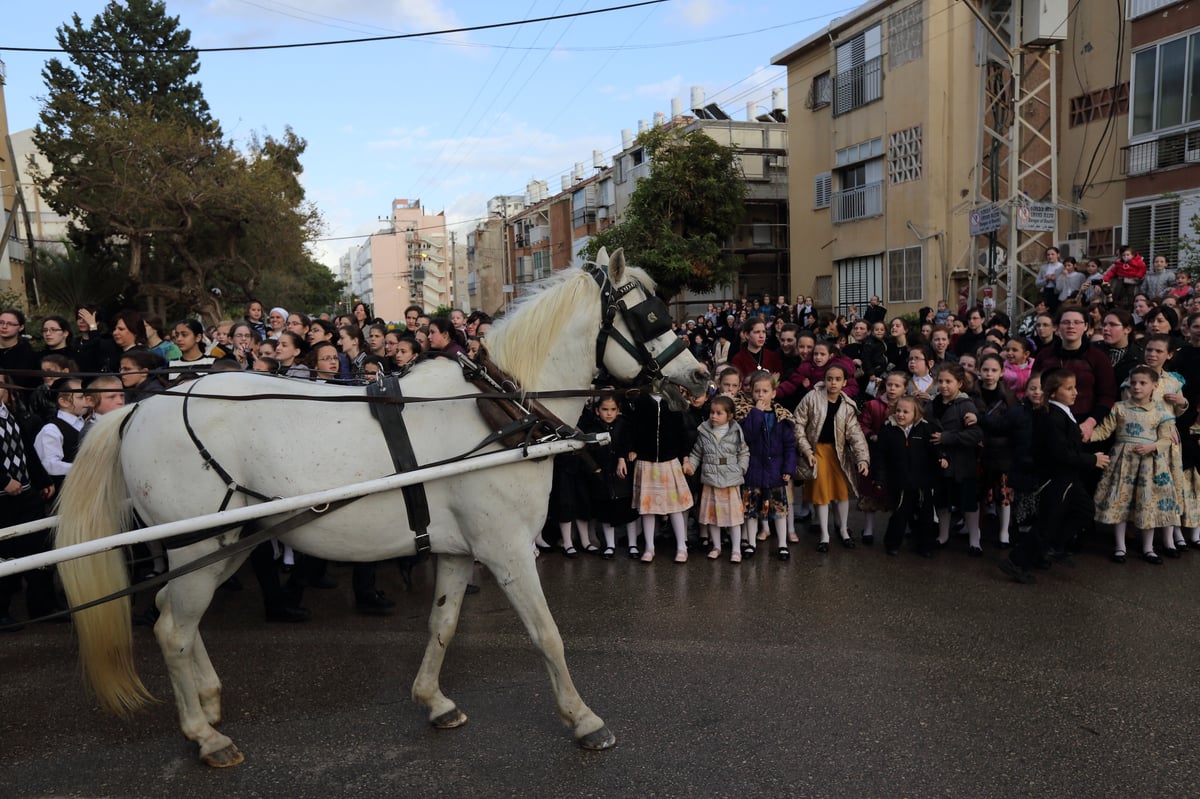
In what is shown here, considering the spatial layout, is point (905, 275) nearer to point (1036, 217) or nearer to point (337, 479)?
point (1036, 217)

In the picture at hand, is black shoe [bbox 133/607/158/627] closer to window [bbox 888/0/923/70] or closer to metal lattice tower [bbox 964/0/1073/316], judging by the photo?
metal lattice tower [bbox 964/0/1073/316]

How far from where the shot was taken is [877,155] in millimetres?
21812

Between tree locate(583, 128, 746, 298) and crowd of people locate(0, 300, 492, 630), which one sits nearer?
crowd of people locate(0, 300, 492, 630)

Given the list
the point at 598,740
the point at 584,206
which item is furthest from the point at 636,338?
the point at 584,206

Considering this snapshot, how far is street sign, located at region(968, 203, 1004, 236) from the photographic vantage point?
49.1ft

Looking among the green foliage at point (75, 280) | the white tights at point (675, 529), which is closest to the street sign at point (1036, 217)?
the white tights at point (675, 529)

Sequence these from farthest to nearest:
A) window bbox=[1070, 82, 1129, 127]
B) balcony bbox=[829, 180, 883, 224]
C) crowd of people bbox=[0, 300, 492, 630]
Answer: balcony bbox=[829, 180, 883, 224]
window bbox=[1070, 82, 1129, 127]
crowd of people bbox=[0, 300, 492, 630]

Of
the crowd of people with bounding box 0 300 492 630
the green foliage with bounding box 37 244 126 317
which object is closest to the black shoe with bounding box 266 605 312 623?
the crowd of people with bounding box 0 300 492 630

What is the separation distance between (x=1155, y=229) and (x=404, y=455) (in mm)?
16638

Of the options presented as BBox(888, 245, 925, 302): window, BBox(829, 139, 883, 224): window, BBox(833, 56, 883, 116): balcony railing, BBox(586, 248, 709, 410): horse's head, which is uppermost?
BBox(833, 56, 883, 116): balcony railing

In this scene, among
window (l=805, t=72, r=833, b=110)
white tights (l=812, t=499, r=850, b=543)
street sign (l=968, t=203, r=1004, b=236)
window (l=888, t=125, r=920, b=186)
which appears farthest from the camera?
window (l=805, t=72, r=833, b=110)

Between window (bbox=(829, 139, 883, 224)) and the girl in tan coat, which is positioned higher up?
window (bbox=(829, 139, 883, 224))

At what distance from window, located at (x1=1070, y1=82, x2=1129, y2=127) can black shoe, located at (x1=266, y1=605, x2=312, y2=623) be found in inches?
694

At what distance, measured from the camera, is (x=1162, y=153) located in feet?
49.9
